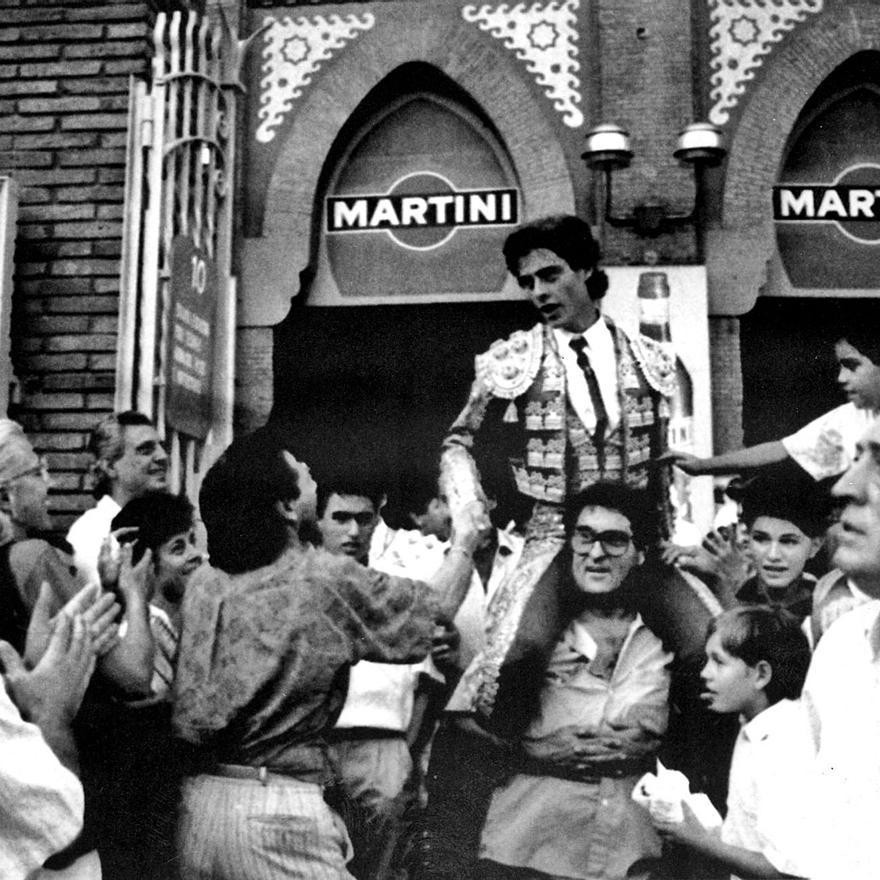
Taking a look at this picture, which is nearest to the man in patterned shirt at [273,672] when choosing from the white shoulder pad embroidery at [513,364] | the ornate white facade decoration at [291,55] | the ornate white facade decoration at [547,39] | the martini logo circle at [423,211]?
the white shoulder pad embroidery at [513,364]

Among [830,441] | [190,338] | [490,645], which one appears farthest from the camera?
[190,338]

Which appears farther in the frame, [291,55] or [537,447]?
[291,55]

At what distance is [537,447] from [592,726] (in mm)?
1029

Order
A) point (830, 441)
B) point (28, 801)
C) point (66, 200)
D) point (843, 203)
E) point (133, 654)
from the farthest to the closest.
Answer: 1. point (843, 203)
2. point (66, 200)
3. point (830, 441)
4. point (133, 654)
5. point (28, 801)

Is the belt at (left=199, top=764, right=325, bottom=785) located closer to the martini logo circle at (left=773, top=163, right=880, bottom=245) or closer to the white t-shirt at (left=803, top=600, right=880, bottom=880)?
the white t-shirt at (left=803, top=600, right=880, bottom=880)

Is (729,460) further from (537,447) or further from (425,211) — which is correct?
(425,211)

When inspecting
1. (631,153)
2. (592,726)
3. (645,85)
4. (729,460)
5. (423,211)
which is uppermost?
(645,85)

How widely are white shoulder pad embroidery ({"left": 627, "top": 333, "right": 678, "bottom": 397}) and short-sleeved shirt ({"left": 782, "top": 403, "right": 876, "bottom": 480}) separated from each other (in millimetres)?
505

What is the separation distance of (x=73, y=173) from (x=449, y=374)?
5.72 feet

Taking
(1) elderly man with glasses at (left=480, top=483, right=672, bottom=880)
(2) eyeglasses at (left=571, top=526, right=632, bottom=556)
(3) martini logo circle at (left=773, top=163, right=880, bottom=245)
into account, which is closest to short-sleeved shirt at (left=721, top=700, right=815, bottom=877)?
(1) elderly man with glasses at (left=480, top=483, right=672, bottom=880)

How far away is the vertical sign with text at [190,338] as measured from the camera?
5047 mm

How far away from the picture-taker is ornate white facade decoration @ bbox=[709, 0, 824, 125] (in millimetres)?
5660

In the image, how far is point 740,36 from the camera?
5691mm

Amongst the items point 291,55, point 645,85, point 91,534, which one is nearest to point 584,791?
point 91,534
